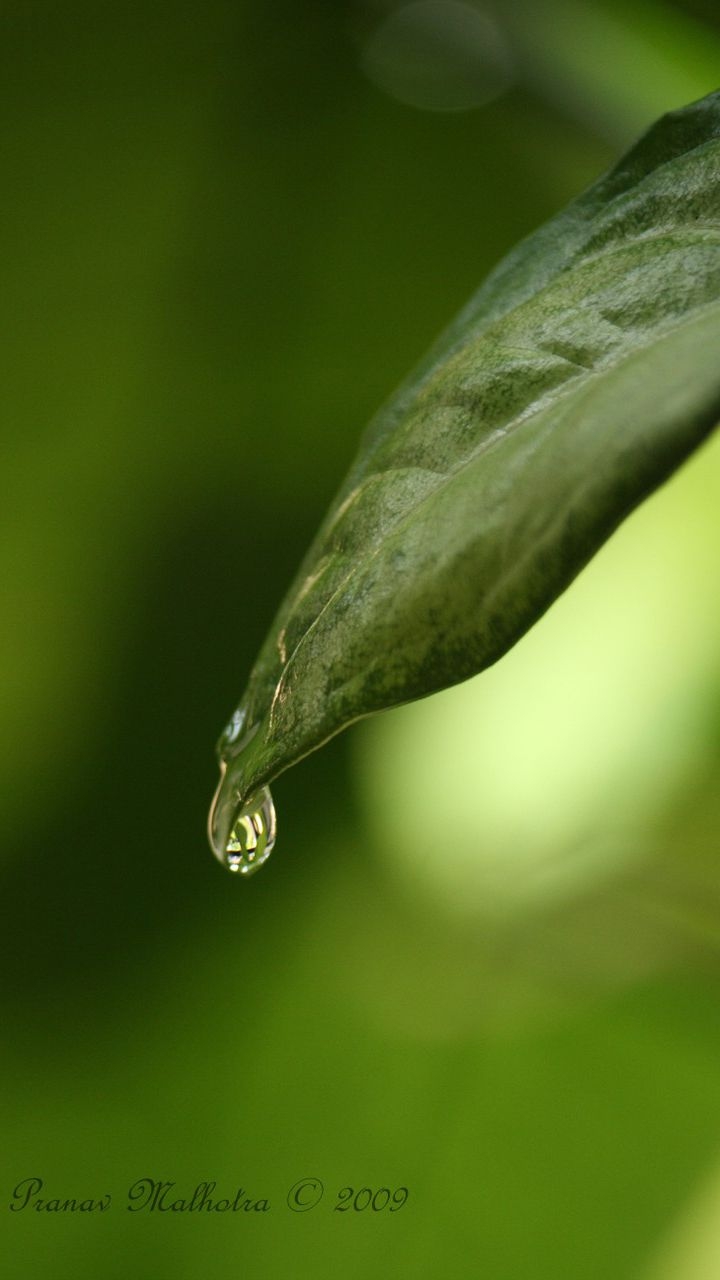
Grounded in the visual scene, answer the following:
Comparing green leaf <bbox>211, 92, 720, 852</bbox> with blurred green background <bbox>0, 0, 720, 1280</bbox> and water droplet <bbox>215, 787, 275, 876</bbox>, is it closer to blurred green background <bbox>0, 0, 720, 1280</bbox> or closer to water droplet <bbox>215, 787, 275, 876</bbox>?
water droplet <bbox>215, 787, 275, 876</bbox>

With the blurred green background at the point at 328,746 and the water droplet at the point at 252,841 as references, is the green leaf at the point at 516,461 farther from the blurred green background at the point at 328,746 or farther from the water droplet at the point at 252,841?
the blurred green background at the point at 328,746

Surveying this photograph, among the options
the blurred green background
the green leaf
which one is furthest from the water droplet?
the blurred green background

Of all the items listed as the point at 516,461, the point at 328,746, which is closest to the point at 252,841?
the point at 516,461

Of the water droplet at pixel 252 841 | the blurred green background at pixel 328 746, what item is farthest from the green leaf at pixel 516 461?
the blurred green background at pixel 328 746

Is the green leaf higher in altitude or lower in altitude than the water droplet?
higher

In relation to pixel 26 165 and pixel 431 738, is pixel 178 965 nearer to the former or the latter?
pixel 431 738

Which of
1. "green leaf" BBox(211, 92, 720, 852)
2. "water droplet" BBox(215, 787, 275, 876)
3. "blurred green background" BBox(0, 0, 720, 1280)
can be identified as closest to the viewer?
"green leaf" BBox(211, 92, 720, 852)
